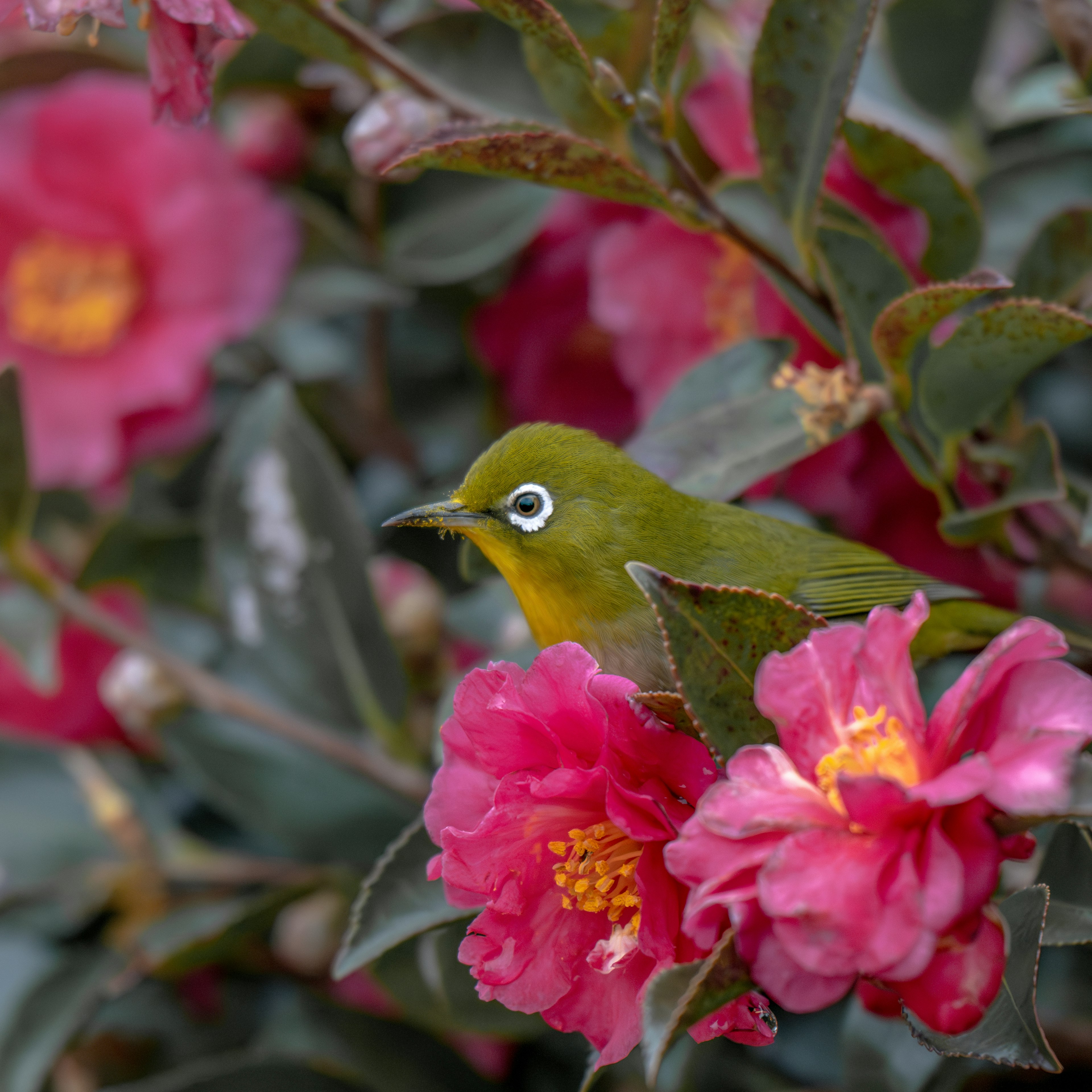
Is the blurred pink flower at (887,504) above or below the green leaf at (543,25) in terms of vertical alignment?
below

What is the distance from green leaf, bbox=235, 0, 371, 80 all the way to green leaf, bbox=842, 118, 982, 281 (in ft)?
1.28

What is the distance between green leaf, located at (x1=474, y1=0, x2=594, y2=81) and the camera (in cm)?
70

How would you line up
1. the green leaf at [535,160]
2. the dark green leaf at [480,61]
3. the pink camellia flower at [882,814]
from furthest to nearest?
the dark green leaf at [480,61] → the green leaf at [535,160] → the pink camellia flower at [882,814]

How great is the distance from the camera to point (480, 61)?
1051mm

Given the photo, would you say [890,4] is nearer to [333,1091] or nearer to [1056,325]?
[1056,325]

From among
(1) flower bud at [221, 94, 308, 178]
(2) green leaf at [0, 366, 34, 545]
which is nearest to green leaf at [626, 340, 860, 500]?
(2) green leaf at [0, 366, 34, 545]

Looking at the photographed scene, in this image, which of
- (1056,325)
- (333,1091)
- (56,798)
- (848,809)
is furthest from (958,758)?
(56,798)

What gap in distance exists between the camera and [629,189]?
2.48 feet

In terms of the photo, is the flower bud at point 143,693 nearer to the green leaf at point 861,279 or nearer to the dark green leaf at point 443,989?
the dark green leaf at point 443,989

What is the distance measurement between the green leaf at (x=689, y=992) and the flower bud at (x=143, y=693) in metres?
0.80

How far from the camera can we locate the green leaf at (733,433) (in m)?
0.81

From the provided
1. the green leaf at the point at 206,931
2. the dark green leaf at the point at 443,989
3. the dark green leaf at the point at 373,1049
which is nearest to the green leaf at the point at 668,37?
the dark green leaf at the point at 443,989

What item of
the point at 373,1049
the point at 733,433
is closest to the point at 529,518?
the point at 733,433

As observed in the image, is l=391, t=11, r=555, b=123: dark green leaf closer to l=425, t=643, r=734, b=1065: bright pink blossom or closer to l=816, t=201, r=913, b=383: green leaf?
l=816, t=201, r=913, b=383: green leaf
